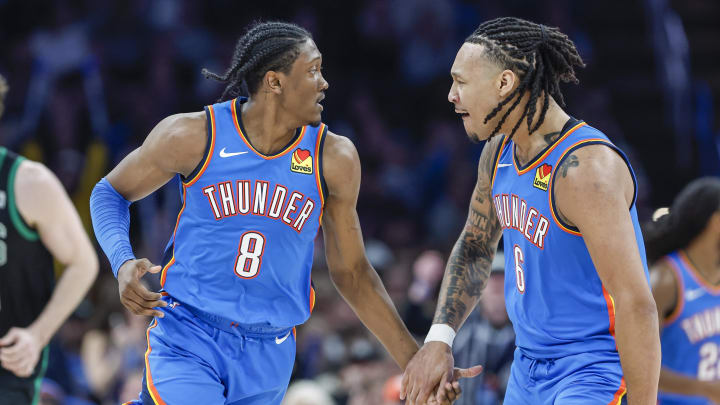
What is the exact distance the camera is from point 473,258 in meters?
4.13

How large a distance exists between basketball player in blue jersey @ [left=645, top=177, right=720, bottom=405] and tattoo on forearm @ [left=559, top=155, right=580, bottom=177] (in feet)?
6.40

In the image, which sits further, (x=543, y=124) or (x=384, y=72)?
(x=384, y=72)

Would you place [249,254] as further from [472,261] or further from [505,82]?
[505,82]

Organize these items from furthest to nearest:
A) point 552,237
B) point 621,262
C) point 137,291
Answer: point 137,291 < point 552,237 < point 621,262

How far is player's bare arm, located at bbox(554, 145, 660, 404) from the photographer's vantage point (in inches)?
125

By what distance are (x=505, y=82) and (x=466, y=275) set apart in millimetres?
860

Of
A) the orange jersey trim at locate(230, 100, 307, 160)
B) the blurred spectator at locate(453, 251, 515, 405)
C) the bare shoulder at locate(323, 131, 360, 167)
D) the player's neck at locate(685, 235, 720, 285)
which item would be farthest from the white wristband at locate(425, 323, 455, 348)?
the blurred spectator at locate(453, 251, 515, 405)

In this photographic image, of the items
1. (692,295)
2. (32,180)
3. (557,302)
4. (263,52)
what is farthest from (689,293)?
(32,180)

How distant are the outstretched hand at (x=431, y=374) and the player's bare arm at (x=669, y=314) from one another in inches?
68.5

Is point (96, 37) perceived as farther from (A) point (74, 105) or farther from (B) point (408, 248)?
(B) point (408, 248)

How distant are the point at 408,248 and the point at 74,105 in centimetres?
366

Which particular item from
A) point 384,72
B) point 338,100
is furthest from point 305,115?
point 384,72

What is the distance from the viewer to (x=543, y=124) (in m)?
3.67

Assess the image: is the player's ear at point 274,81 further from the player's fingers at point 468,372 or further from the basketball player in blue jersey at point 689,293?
the basketball player in blue jersey at point 689,293
